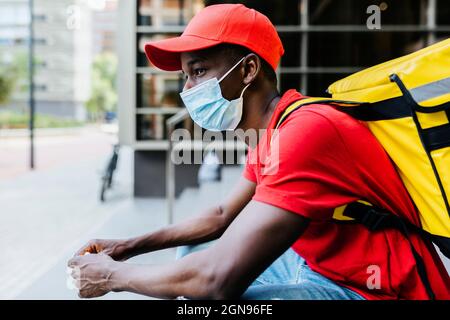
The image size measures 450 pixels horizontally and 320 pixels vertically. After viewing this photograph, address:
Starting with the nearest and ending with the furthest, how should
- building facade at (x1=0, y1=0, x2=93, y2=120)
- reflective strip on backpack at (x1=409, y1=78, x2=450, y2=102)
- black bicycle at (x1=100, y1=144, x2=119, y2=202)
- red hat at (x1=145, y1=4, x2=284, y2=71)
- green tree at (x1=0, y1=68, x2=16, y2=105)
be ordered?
1. reflective strip on backpack at (x1=409, y1=78, x2=450, y2=102)
2. red hat at (x1=145, y1=4, x2=284, y2=71)
3. black bicycle at (x1=100, y1=144, x2=119, y2=202)
4. green tree at (x1=0, y1=68, x2=16, y2=105)
5. building facade at (x1=0, y1=0, x2=93, y2=120)

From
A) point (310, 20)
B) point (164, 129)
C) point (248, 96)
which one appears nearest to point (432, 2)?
point (310, 20)

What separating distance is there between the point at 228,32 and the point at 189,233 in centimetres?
86

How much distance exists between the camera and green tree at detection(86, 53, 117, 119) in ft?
197

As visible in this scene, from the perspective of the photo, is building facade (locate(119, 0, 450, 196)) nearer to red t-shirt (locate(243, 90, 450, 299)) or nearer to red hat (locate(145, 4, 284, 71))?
red hat (locate(145, 4, 284, 71))

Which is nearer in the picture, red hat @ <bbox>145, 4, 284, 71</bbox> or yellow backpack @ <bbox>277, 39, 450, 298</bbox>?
yellow backpack @ <bbox>277, 39, 450, 298</bbox>

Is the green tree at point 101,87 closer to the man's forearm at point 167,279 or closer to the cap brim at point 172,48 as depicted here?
the cap brim at point 172,48

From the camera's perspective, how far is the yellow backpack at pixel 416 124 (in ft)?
4.05

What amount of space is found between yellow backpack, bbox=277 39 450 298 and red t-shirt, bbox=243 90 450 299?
0.14 ft

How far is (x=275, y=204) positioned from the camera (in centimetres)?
125

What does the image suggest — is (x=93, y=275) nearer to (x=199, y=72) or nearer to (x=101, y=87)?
(x=199, y=72)

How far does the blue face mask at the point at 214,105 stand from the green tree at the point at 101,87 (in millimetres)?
60034

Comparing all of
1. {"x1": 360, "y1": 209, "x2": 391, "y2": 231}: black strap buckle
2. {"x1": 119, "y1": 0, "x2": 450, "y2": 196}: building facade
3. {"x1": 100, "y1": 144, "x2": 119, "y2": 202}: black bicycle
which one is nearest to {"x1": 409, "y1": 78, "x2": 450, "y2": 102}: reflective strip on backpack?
{"x1": 360, "y1": 209, "x2": 391, "y2": 231}: black strap buckle

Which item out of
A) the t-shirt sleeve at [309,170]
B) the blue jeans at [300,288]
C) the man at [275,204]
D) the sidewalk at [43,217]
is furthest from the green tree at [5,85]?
the t-shirt sleeve at [309,170]
